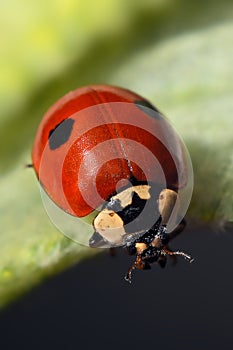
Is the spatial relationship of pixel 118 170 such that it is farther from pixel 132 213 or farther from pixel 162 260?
pixel 162 260

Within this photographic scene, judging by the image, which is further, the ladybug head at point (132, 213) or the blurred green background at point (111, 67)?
the blurred green background at point (111, 67)

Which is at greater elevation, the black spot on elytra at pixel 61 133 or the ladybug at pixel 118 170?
the black spot on elytra at pixel 61 133

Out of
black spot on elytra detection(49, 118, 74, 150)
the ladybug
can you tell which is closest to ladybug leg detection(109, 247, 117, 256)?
the ladybug

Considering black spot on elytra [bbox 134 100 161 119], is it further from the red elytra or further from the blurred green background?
the blurred green background

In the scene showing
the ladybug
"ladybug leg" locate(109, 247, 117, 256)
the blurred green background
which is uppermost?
→ the blurred green background

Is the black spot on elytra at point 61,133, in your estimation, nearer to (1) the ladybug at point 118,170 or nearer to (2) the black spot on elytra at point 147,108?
(1) the ladybug at point 118,170

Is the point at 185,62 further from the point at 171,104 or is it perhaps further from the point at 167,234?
the point at 167,234

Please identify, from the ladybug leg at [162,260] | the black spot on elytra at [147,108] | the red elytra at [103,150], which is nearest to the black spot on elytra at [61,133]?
the red elytra at [103,150]
